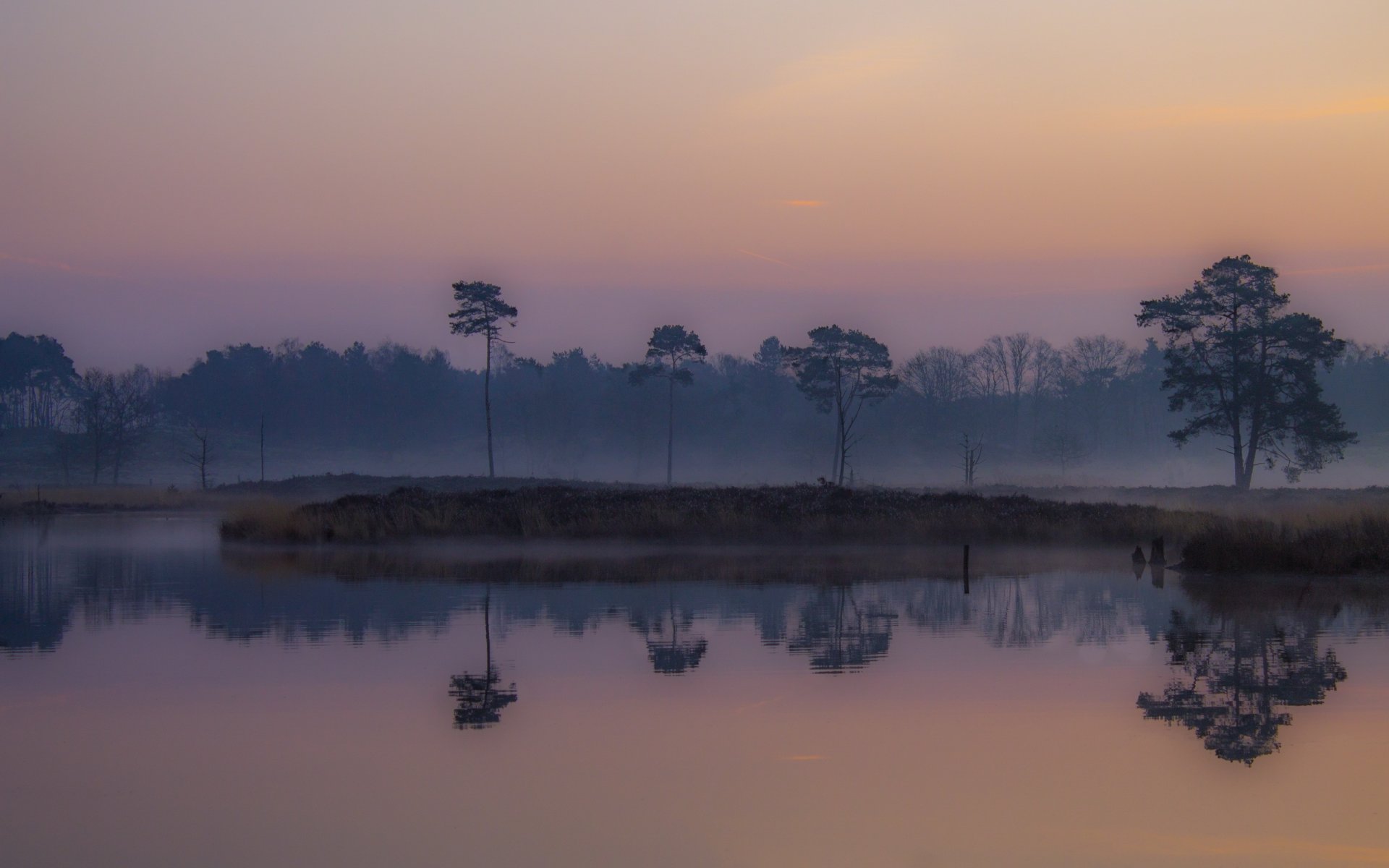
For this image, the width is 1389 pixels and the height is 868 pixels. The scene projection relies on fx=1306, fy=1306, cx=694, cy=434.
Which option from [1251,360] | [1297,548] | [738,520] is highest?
[1251,360]

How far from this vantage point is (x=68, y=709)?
49.1 ft

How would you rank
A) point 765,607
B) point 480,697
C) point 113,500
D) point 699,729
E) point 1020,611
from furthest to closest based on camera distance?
point 113,500 < point 765,607 < point 1020,611 < point 480,697 < point 699,729

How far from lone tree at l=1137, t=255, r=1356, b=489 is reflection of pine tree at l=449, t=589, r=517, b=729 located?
54658 millimetres

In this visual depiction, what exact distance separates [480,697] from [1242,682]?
30.3 feet

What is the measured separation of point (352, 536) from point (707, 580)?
58.0 ft

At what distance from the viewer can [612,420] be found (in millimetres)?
136375

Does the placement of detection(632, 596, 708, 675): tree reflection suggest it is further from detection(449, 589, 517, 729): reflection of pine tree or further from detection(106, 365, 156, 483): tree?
detection(106, 365, 156, 483): tree

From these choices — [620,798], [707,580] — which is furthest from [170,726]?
[707,580]

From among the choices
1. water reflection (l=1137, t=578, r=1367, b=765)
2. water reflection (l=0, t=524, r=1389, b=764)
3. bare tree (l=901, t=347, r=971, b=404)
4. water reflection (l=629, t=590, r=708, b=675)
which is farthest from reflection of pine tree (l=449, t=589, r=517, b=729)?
bare tree (l=901, t=347, r=971, b=404)

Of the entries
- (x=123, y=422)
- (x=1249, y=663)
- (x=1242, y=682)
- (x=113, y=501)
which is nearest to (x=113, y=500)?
(x=113, y=501)

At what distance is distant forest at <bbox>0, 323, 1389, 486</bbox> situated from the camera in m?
130

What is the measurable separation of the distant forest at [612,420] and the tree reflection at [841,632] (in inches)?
3705

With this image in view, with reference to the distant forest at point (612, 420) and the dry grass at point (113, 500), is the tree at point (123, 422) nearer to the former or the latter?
the distant forest at point (612, 420)

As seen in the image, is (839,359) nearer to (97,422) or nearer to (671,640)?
(97,422)
